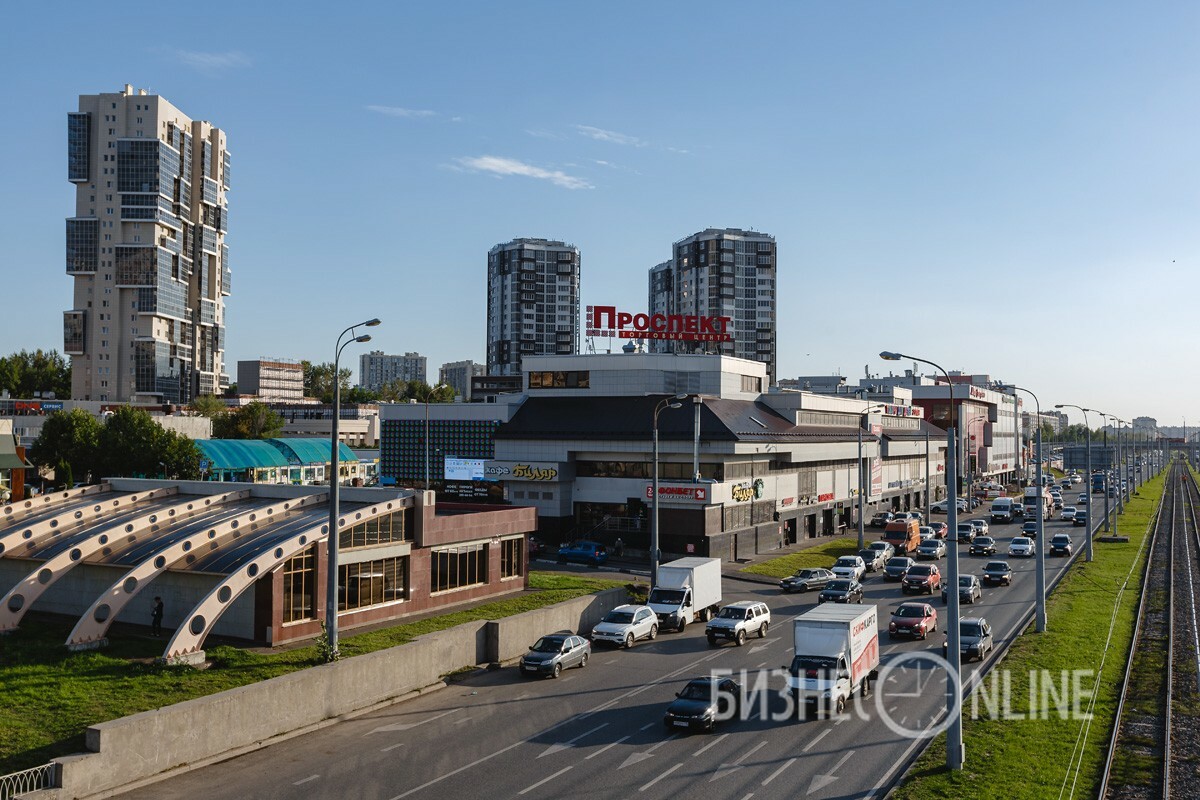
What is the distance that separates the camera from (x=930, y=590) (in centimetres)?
5769

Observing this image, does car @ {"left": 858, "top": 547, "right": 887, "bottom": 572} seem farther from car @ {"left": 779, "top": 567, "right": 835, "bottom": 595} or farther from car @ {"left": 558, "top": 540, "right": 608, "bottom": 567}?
car @ {"left": 558, "top": 540, "right": 608, "bottom": 567}

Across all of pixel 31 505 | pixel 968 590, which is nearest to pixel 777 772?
pixel 968 590

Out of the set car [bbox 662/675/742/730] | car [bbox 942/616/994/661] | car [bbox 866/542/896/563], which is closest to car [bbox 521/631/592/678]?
car [bbox 662/675/742/730]

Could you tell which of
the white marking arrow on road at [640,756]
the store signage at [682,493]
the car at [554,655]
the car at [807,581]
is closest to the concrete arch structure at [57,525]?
the car at [554,655]

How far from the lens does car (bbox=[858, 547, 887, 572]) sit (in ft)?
225

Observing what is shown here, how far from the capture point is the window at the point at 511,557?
5075 cm

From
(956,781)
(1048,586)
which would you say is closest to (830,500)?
(1048,586)

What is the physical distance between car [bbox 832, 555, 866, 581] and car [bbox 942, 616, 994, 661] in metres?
19.3

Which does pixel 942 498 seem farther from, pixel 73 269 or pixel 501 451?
pixel 73 269

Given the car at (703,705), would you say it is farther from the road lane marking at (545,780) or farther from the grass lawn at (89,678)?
the grass lawn at (89,678)

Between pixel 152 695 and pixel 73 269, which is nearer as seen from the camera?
pixel 152 695

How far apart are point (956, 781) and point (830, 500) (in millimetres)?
71234

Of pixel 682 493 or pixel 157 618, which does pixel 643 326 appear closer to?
pixel 682 493

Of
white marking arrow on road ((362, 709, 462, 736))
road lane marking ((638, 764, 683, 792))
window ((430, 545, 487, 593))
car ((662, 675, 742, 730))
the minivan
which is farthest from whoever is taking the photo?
the minivan
